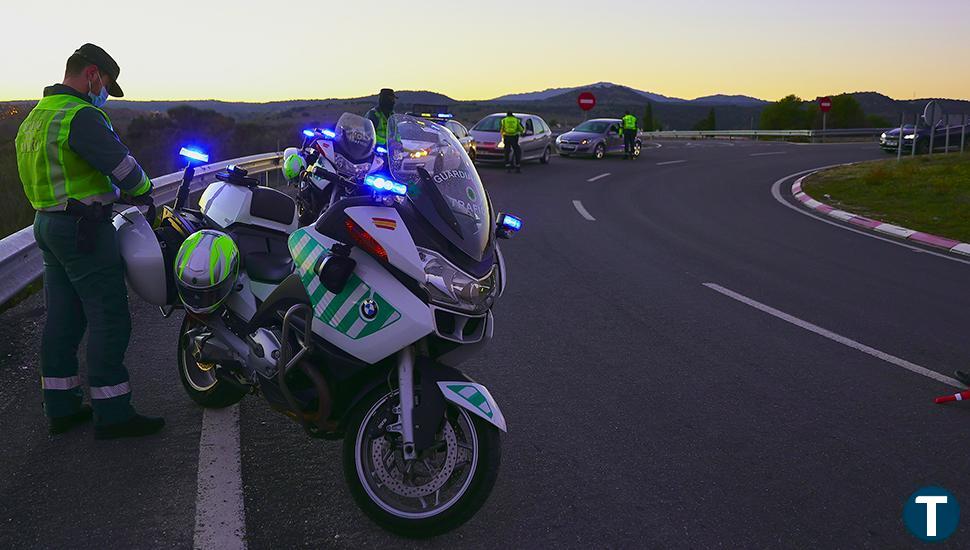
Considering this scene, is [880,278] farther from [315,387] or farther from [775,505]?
[315,387]

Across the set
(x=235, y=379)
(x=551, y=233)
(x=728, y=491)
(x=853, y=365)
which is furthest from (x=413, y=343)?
(x=551, y=233)

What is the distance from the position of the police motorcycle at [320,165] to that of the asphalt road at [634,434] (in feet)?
5.60

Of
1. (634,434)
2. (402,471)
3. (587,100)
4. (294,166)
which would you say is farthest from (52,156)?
(587,100)

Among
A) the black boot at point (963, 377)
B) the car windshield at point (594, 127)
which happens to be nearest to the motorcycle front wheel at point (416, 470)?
the black boot at point (963, 377)

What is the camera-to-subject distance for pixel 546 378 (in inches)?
217

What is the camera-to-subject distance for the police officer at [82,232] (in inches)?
167

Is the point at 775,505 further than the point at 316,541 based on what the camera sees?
Yes

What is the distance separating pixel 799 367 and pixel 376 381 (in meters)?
3.65

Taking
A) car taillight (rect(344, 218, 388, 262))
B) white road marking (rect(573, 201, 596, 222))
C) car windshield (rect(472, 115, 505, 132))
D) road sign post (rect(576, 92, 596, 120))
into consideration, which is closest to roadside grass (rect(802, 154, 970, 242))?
white road marking (rect(573, 201, 596, 222))

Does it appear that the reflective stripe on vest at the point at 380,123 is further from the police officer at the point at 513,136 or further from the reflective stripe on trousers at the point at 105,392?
the police officer at the point at 513,136

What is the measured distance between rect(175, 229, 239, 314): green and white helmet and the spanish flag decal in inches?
49.4

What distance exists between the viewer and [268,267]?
4312mm

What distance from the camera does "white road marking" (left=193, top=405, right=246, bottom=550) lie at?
3.42 m

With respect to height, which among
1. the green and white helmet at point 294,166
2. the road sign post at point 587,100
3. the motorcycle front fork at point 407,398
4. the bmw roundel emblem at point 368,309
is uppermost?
the road sign post at point 587,100
